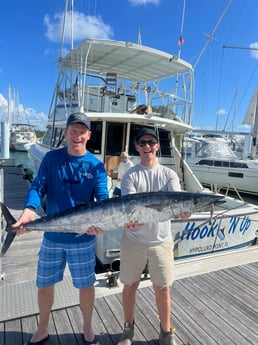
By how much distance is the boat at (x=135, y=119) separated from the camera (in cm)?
508

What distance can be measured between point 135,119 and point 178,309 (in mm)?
5026

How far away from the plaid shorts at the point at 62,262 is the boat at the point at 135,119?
2423mm

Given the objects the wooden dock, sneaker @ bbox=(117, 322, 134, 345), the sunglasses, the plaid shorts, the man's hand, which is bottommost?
the wooden dock

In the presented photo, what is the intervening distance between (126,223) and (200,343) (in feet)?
4.50

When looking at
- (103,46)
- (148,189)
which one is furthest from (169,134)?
(148,189)

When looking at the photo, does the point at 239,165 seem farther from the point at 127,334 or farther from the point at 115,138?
the point at 127,334

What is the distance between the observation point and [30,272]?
Answer: 13.5 ft

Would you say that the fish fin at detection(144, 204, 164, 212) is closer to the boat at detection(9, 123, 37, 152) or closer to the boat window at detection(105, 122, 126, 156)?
the boat window at detection(105, 122, 126, 156)

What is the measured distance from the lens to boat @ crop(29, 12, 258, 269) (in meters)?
5.08

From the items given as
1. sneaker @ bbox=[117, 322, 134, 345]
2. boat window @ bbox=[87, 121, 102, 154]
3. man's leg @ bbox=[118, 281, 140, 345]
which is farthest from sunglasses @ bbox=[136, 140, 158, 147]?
boat window @ bbox=[87, 121, 102, 154]

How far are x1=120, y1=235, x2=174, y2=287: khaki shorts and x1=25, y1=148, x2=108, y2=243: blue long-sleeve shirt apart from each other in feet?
1.11

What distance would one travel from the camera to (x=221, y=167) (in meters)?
16.5

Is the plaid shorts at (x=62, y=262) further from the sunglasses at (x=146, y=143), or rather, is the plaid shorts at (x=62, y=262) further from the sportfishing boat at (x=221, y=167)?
the sportfishing boat at (x=221, y=167)

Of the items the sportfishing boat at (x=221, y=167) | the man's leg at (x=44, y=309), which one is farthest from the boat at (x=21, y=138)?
the man's leg at (x=44, y=309)
